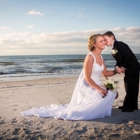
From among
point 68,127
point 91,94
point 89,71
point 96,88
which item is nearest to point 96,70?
point 89,71

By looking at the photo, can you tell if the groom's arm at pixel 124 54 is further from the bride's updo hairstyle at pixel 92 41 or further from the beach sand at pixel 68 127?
the beach sand at pixel 68 127

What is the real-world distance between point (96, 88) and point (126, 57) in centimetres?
115

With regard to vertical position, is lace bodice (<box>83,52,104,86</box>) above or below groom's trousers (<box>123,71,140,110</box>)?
above

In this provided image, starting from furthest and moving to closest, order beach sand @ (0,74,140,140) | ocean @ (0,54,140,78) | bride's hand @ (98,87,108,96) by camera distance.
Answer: ocean @ (0,54,140,78)
bride's hand @ (98,87,108,96)
beach sand @ (0,74,140,140)

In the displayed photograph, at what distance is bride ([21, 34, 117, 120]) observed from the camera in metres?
5.21

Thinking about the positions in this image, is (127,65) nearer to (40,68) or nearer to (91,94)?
(91,94)

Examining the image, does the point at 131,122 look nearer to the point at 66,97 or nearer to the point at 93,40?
the point at 93,40

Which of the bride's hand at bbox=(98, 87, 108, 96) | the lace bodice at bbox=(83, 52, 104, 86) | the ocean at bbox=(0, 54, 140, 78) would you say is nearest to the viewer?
the bride's hand at bbox=(98, 87, 108, 96)

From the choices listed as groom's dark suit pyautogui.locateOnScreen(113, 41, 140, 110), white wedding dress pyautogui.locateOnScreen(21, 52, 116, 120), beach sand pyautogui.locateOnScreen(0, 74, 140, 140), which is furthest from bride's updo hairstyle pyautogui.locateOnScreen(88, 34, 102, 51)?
beach sand pyautogui.locateOnScreen(0, 74, 140, 140)

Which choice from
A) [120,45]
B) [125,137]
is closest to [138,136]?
[125,137]

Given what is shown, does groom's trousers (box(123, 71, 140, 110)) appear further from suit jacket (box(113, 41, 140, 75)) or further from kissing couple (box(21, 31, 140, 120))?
suit jacket (box(113, 41, 140, 75))

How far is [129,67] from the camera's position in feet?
18.6

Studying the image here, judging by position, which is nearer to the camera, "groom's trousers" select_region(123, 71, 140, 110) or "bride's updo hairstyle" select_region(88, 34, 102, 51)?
"bride's updo hairstyle" select_region(88, 34, 102, 51)

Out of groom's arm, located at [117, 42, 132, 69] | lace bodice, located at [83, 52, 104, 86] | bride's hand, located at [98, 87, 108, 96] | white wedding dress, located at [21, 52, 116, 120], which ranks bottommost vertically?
white wedding dress, located at [21, 52, 116, 120]
